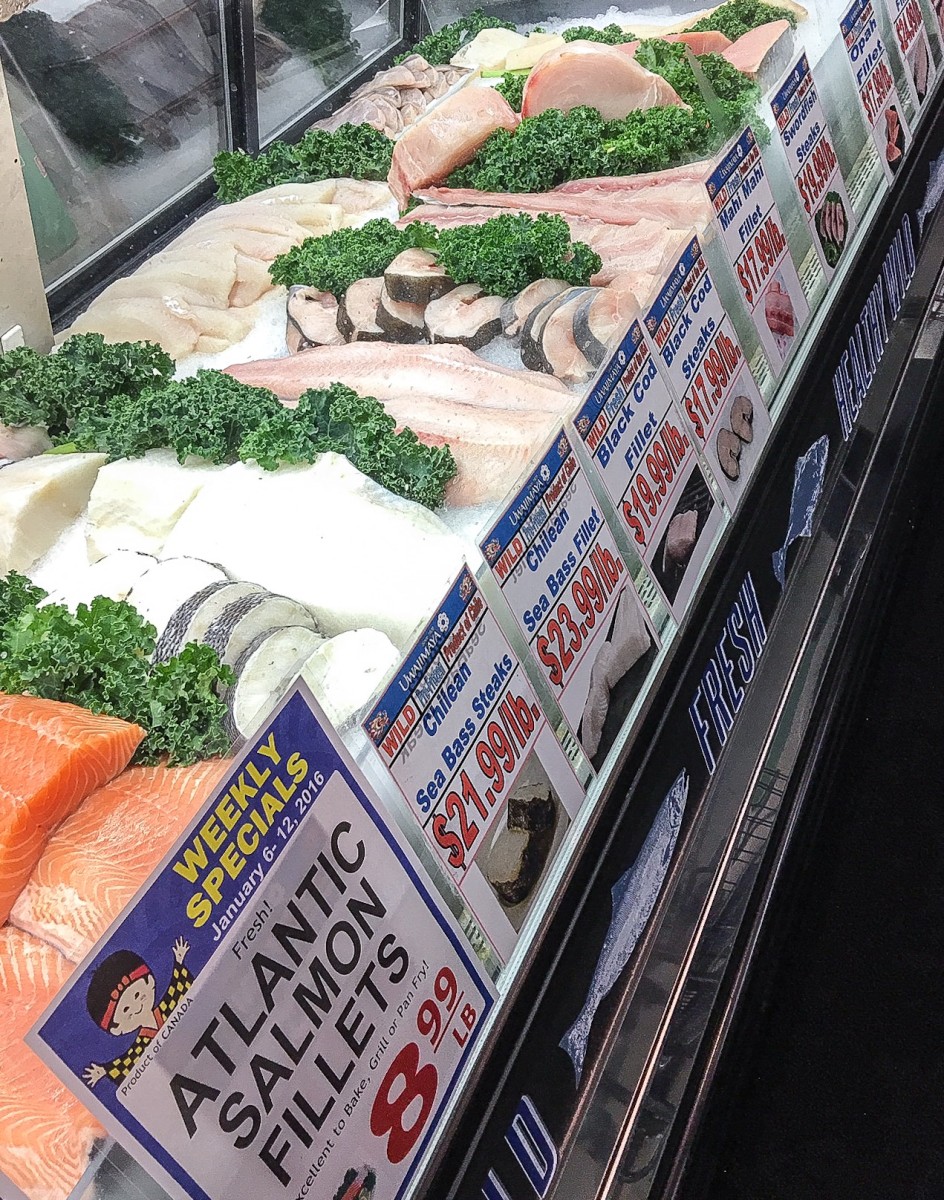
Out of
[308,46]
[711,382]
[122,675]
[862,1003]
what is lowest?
[862,1003]

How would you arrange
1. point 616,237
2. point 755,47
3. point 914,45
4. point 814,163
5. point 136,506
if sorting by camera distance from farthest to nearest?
1. point 914,45
2. point 755,47
3. point 814,163
4. point 616,237
5. point 136,506

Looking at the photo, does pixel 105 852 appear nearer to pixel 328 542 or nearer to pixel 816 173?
pixel 328 542

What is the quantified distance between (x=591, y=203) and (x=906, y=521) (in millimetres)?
1541

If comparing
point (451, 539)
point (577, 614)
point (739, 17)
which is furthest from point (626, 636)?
point (739, 17)

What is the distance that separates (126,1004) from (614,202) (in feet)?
7.12

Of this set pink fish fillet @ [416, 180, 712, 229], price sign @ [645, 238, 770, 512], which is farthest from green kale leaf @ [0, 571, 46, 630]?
pink fish fillet @ [416, 180, 712, 229]

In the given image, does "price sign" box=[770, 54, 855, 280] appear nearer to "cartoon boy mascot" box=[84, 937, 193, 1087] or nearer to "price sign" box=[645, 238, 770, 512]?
"price sign" box=[645, 238, 770, 512]

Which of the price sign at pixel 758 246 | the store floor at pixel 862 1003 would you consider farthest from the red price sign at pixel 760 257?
the store floor at pixel 862 1003

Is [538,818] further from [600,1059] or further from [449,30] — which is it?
[449,30]

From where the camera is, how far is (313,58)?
3508 millimetres

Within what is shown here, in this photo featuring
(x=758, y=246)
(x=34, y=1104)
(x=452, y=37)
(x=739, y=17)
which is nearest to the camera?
(x=34, y=1104)

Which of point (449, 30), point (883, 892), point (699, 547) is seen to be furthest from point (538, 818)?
point (449, 30)

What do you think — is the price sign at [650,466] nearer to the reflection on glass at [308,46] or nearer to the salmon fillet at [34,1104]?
the salmon fillet at [34,1104]

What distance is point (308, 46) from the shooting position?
3.45 meters
